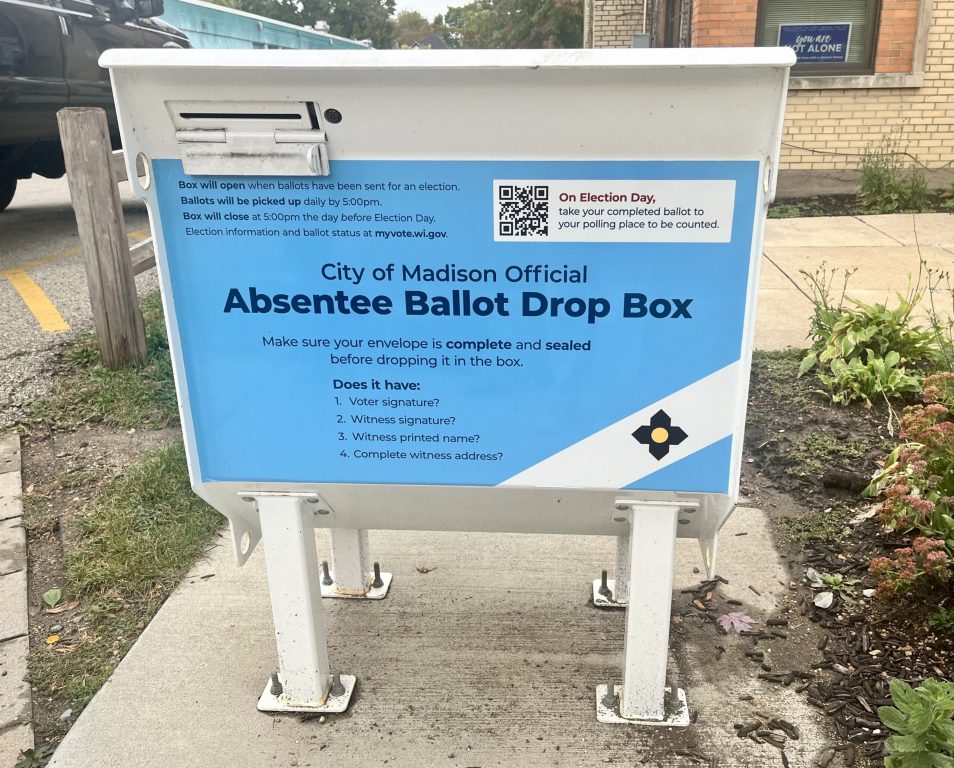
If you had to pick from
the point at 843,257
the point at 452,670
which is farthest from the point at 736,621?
the point at 843,257

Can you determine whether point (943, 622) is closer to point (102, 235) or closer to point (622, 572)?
point (622, 572)

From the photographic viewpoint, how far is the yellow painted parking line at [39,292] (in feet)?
18.5

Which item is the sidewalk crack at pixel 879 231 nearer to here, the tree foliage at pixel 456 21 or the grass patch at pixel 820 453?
the grass patch at pixel 820 453

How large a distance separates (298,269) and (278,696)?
1308mm

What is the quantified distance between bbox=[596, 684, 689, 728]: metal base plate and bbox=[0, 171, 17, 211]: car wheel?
889 cm

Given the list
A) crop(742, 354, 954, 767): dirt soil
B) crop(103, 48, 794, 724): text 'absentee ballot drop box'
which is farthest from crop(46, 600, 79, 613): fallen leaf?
crop(742, 354, 954, 767): dirt soil

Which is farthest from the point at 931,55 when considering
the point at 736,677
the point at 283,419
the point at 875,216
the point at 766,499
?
the point at 283,419

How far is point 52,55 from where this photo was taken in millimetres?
6996

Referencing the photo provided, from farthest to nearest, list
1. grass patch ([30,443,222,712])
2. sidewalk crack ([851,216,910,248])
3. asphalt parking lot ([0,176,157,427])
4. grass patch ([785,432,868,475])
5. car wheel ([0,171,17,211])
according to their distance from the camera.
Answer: car wheel ([0,171,17,211]), sidewalk crack ([851,216,910,248]), asphalt parking lot ([0,176,157,427]), grass patch ([785,432,868,475]), grass patch ([30,443,222,712])

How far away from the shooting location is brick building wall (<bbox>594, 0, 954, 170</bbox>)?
9.53m

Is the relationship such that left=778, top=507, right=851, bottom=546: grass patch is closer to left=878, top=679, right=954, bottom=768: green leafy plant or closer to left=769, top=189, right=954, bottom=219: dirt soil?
left=878, top=679, right=954, bottom=768: green leafy plant

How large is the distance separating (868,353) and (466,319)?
298 cm

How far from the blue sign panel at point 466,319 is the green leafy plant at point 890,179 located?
815cm

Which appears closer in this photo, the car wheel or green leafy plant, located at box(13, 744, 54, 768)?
green leafy plant, located at box(13, 744, 54, 768)
